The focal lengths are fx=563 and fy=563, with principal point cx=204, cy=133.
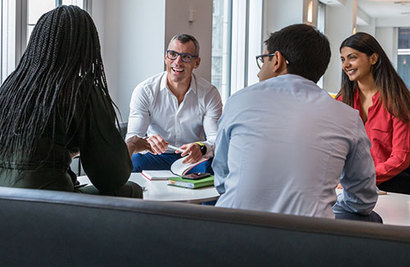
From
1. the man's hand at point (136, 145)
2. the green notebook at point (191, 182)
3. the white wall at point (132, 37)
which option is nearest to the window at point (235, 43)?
the white wall at point (132, 37)

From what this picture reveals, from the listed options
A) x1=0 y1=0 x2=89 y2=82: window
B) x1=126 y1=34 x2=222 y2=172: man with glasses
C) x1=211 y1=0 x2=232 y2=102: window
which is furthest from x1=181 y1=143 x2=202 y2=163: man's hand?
x1=211 y1=0 x2=232 y2=102: window

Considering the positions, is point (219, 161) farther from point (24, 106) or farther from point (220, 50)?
point (220, 50)

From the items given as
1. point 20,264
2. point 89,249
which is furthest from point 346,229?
point 20,264

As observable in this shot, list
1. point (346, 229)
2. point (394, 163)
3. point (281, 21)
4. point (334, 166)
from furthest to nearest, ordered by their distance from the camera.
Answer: point (281, 21)
point (394, 163)
point (334, 166)
point (346, 229)

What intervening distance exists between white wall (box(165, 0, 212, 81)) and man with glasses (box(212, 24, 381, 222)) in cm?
289

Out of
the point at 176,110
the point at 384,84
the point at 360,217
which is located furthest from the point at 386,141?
the point at 176,110

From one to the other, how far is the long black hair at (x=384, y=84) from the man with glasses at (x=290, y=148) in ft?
4.05

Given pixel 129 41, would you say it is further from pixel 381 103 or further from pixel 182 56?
pixel 381 103

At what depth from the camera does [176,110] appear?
12.5 feet

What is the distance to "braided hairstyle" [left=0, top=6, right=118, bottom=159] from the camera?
1623 millimetres

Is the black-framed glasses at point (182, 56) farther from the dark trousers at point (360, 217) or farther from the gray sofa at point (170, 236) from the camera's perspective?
the gray sofa at point (170, 236)

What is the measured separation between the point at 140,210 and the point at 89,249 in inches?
5.5

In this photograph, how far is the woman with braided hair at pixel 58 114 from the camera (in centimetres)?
162

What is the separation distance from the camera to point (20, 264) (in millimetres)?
1243
